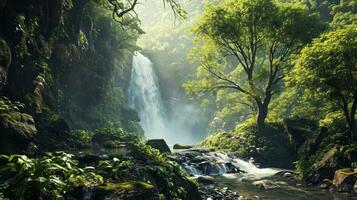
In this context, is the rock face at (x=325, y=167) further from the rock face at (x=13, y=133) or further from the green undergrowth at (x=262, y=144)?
the rock face at (x=13, y=133)

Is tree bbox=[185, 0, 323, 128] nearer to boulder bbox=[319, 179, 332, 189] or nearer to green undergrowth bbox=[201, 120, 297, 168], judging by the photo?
green undergrowth bbox=[201, 120, 297, 168]

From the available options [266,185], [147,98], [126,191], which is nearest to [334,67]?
[266,185]

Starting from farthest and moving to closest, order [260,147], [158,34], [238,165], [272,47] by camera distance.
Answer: [158,34] → [272,47] → [260,147] → [238,165]

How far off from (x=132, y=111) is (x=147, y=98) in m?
10.2

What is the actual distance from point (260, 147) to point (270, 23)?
1176 cm

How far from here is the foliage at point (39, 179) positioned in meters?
8.08

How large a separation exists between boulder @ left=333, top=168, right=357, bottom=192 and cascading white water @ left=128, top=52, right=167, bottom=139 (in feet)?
173

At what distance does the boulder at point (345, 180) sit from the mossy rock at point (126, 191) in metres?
12.4

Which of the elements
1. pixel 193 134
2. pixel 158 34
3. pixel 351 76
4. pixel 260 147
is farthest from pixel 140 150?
pixel 158 34

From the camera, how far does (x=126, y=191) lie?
9.86 meters

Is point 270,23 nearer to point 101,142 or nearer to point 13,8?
point 101,142

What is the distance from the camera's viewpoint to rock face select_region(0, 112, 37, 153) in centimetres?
1412

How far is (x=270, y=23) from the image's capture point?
35531mm

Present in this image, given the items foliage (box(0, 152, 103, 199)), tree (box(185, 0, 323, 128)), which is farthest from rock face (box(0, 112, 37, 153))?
tree (box(185, 0, 323, 128))
